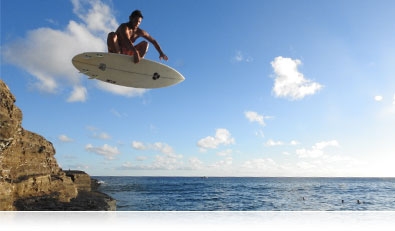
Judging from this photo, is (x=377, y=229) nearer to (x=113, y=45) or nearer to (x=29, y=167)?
(x=113, y=45)

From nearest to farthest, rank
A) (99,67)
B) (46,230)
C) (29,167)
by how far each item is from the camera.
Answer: (99,67), (46,230), (29,167)

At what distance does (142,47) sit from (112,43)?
855 millimetres

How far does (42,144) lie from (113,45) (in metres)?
25.7

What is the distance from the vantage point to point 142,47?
10.6 meters

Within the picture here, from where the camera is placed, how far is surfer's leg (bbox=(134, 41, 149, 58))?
10.5 metres

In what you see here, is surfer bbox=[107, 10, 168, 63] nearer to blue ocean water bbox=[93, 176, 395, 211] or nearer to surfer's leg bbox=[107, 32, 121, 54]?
surfer's leg bbox=[107, 32, 121, 54]

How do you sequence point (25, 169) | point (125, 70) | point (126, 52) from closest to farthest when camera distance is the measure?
1. point (126, 52)
2. point (125, 70)
3. point (25, 169)

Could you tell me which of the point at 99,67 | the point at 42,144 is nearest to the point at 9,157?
the point at 42,144

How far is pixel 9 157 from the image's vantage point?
24.4 meters

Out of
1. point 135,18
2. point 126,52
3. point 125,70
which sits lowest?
point 125,70

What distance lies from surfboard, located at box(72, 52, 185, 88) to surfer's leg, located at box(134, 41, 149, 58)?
0.35 meters

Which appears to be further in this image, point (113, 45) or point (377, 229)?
point (377, 229)

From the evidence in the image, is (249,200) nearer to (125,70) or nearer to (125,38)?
(125,70)

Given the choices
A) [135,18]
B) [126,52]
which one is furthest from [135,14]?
[126,52]
